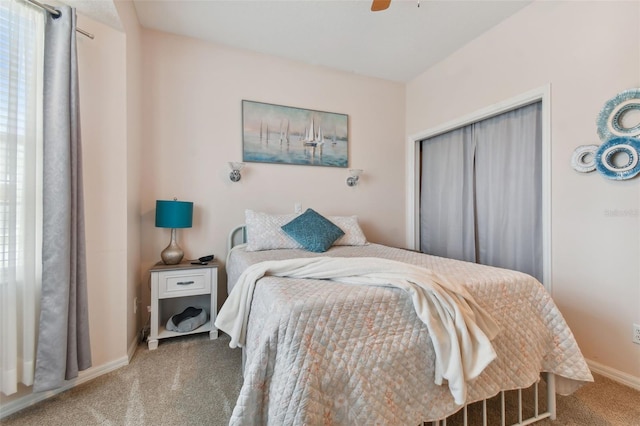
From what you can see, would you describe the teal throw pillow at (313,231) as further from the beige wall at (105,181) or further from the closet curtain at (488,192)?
the closet curtain at (488,192)

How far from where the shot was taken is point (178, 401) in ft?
5.07

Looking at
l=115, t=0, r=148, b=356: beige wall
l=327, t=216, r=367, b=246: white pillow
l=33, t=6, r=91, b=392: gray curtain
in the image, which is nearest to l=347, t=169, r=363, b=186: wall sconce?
l=327, t=216, r=367, b=246: white pillow

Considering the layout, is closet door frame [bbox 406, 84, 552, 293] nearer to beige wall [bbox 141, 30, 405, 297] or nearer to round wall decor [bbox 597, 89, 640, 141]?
round wall decor [bbox 597, 89, 640, 141]

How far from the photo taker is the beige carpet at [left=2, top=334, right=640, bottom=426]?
55.3 inches

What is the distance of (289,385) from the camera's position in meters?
0.91

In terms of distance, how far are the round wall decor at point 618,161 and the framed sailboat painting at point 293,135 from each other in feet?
7.05

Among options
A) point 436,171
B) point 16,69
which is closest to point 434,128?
point 436,171

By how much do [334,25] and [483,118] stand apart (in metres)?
1.69

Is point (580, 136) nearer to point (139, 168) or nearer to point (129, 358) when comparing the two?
point (139, 168)

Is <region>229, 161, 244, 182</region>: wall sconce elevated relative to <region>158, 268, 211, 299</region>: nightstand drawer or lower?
elevated

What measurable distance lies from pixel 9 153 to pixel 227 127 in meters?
1.66

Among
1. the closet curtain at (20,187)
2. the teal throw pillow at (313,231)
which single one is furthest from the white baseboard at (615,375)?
the closet curtain at (20,187)

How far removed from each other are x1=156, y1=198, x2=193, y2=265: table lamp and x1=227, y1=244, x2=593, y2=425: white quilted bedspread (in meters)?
1.35

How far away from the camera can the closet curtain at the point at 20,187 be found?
135 centimetres
